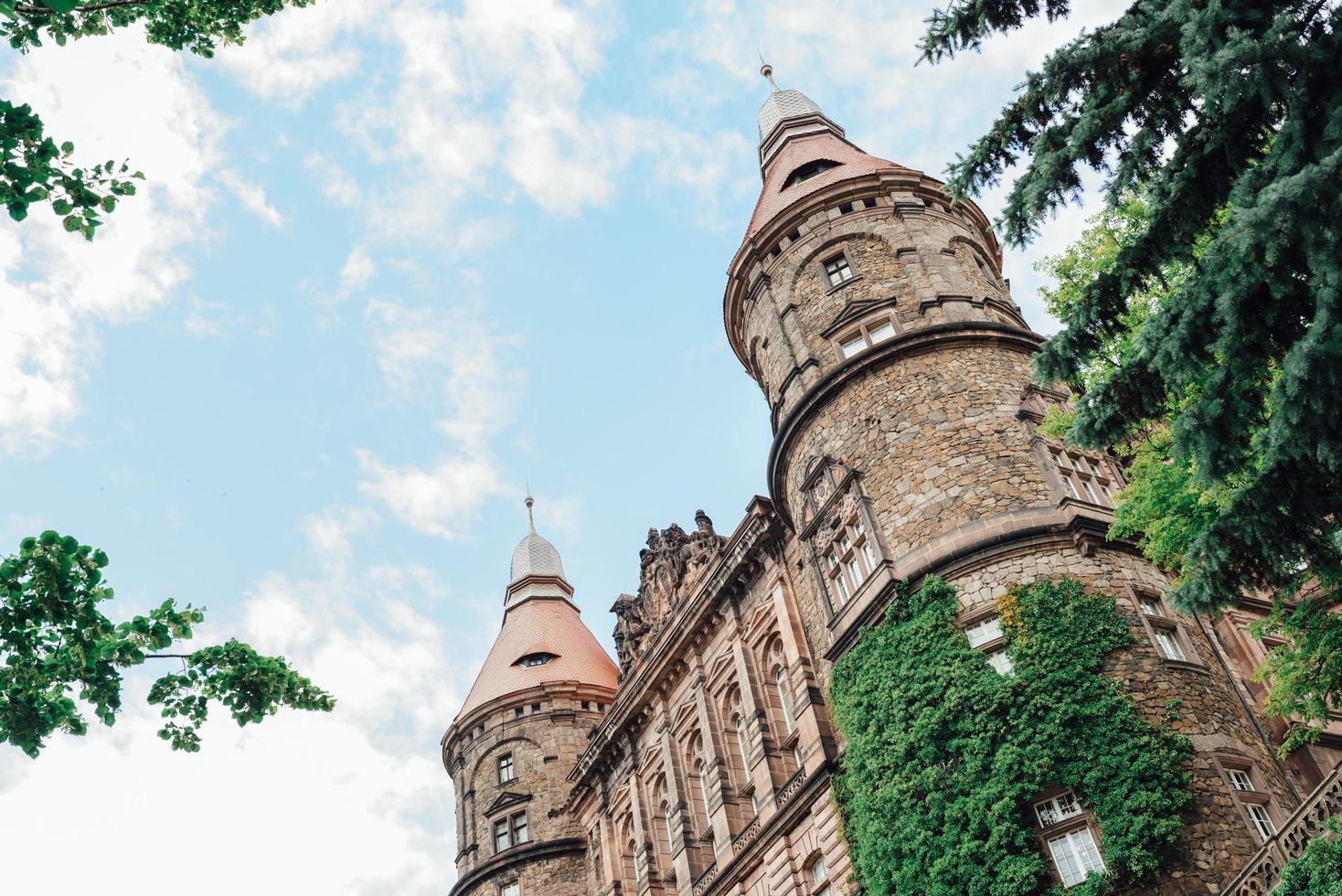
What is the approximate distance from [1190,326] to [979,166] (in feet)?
9.80

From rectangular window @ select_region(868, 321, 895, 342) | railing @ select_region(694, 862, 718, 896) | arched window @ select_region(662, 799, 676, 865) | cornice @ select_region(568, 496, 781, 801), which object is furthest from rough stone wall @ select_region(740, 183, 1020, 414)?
arched window @ select_region(662, 799, 676, 865)

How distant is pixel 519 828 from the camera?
Answer: 117 ft

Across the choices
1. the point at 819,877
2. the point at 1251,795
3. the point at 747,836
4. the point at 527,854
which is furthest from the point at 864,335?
the point at 527,854

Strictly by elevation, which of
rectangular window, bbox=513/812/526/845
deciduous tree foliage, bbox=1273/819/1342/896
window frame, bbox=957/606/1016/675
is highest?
rectangular window, bbox=513/812/526/845

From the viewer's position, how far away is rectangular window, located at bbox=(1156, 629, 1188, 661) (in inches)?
709

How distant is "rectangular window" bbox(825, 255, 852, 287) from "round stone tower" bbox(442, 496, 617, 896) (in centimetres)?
1854

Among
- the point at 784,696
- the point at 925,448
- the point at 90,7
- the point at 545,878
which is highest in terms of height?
the point at 925,448

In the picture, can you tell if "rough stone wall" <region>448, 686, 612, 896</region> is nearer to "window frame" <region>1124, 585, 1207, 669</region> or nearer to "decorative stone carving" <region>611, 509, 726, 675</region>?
"decorative stone carving" <region>611, 509, 726, 675</region>

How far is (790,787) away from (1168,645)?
811cm

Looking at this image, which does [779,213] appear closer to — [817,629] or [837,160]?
[837,160]

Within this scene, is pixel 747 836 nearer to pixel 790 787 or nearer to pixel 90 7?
pixel 790 787

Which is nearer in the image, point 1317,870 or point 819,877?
point 1317,870

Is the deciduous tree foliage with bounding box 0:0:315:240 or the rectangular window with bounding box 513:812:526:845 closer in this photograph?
the deciduous tree foliage with bounding box 0:0:315:240

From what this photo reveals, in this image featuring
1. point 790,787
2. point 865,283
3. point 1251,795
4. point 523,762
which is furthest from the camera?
point 523,762
